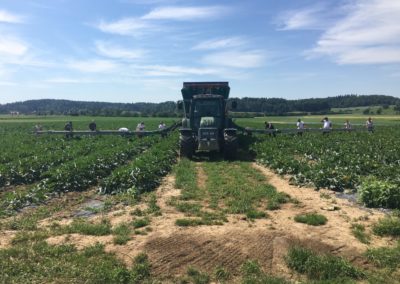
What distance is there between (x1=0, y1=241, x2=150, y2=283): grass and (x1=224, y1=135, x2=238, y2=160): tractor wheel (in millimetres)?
12550

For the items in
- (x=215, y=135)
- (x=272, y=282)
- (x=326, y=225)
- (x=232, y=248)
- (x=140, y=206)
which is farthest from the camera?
(x=215, y=135)

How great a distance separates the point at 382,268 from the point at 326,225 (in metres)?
2.18

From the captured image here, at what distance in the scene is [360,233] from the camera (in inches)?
312

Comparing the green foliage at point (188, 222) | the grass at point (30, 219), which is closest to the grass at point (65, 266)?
the grass at point (30, 219)

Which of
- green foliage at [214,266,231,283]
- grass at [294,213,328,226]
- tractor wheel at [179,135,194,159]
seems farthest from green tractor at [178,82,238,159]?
green foliage at [214,266,231,283]

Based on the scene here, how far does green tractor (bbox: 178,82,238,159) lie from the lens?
63.8ft

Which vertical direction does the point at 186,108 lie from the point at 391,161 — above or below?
above

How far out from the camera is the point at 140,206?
1066cm

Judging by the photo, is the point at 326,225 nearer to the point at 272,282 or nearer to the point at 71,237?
the point at 272,282

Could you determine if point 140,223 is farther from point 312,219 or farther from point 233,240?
point 312,219

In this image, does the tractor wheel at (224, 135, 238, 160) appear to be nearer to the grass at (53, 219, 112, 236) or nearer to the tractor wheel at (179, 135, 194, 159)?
the tractor wheel at (179, 135, 194, 159)

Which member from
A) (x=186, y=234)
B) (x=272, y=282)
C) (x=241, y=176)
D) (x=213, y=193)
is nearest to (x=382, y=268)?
(x=272, y=282)

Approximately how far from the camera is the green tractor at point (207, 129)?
19.4 metres

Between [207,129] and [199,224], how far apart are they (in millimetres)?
10977
